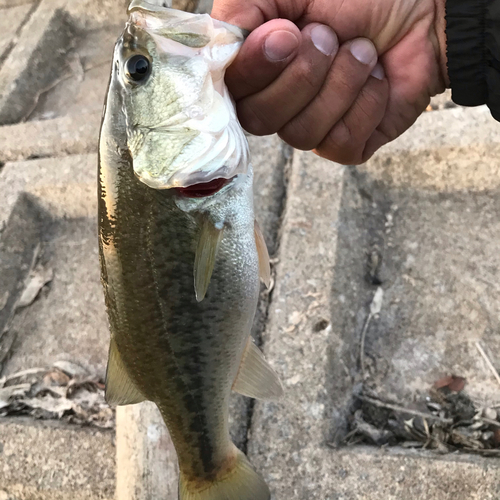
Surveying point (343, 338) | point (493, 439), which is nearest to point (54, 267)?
point (343, 338)

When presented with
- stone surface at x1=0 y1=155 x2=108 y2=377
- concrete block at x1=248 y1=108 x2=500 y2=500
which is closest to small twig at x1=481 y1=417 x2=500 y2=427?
concrete block at x1=248 y1=108 x2=500 y2=500

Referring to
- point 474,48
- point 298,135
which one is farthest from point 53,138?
point 474,48

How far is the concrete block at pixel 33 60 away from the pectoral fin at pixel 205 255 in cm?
314

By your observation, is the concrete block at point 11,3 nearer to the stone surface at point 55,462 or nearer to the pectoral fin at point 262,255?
the stone surface at point 55,462

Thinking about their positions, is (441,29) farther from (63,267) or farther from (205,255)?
(63,267)

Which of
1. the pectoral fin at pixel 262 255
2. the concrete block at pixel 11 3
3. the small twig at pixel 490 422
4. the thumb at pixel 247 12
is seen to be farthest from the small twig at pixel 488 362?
the concrete block at pixel 11 3

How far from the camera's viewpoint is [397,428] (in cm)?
195

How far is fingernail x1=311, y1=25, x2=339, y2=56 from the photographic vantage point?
1347mm

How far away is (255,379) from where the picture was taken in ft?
4.85

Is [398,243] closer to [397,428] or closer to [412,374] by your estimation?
[412,374]

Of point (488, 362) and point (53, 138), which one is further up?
point (53, 138)

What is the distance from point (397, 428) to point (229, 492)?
83 centimetres

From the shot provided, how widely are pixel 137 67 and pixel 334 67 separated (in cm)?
60

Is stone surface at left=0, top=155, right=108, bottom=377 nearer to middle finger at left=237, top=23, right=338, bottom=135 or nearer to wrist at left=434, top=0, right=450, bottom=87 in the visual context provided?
middle finger at left=237, top=23, right=338, bottom=135
